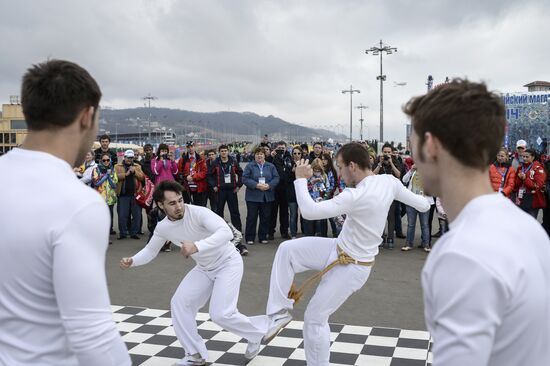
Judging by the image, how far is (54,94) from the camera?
5.12 feet

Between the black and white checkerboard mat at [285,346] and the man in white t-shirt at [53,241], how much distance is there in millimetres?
3063

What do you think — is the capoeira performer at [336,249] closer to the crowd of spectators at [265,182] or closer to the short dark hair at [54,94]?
the short dark hair at [54,94]

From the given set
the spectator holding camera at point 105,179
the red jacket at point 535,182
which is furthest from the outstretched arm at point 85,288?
the red jacket at point 535,182

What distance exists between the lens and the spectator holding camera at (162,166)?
1061cm

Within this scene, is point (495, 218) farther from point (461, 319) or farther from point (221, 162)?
point (221, 162)

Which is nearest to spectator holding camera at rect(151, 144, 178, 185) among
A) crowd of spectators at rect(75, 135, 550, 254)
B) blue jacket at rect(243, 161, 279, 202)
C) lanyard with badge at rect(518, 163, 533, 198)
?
crowd of spectators at rect(75, 135, 550, 254)

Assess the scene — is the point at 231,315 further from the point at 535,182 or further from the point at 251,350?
the point at 535,182

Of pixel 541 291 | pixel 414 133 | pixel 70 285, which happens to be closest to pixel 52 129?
pixel 70 285

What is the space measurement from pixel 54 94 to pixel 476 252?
1.18 m

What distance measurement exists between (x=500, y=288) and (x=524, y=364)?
0.24 metres

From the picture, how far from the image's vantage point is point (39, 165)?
62.1 inches

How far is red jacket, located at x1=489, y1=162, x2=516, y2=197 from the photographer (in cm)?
911

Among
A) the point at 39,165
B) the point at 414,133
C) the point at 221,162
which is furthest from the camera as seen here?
the point at 221,162

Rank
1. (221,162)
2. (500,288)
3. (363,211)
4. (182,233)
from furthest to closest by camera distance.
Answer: (221,162)
(182,233)
(363,211)
(500,288)
